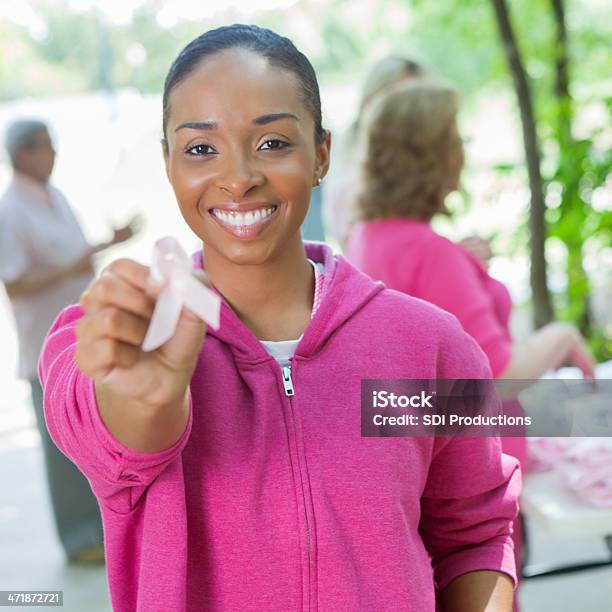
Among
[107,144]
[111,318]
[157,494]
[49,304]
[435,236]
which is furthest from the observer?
[107,144]

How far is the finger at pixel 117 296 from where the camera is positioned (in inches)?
23.0

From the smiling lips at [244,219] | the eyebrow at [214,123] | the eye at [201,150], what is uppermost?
the eyebrow at [214,123]

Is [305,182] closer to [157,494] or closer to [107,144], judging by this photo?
[157,494]

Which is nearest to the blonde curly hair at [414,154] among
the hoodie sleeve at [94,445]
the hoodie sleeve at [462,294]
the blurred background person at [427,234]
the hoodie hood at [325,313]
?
the blurred background person at [427,234]

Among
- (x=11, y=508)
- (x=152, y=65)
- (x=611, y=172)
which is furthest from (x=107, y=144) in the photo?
(x=611, y=172)

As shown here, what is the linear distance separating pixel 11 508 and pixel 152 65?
12.6ft

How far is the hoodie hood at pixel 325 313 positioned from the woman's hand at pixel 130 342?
0.63 ft

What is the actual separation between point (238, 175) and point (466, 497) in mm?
400

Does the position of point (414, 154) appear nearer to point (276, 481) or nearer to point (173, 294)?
point (276, 481)

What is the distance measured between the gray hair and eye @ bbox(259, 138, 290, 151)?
82.3 inches

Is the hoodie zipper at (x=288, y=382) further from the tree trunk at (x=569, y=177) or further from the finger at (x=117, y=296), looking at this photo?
the tree trunk at (x=569, y=177)

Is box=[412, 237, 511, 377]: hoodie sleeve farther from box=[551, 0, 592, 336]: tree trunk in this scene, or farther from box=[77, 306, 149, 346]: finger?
box=[551, 0, 592, 336]: tree trunk

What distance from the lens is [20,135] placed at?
8.83 ft

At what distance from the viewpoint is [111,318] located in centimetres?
58
